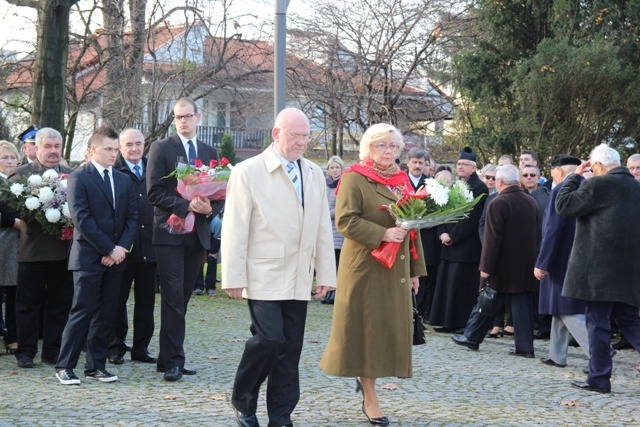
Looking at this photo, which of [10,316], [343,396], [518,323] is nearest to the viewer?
[343,396]

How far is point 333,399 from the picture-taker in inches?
320

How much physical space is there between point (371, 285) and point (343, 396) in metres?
1.34

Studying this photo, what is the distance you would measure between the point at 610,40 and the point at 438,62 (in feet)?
21.5

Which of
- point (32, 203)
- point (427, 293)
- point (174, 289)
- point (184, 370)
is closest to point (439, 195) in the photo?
point (174, 289)

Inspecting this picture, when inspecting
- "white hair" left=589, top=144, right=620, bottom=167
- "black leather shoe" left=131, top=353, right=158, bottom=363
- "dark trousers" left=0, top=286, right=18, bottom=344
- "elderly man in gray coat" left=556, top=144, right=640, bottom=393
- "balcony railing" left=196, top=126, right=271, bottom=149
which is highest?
"balcony railing" left=196, top=126, right=271, bottom=149

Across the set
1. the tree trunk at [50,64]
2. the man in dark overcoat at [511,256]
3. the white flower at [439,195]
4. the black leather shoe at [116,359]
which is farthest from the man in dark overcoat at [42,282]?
the tree trunk at [50,64]

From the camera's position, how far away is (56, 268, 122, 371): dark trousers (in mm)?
8578

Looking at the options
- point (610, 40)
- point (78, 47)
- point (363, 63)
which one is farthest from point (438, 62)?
point (78, 47)

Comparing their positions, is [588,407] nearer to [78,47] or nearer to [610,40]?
[610,40]

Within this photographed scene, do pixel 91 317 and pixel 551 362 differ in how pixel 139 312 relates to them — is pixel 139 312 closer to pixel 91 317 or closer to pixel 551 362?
pixel 91 317

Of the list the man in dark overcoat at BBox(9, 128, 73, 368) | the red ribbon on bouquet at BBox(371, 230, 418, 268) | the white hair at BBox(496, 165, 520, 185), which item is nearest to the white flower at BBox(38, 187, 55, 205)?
the man in dark overcoat at BBox(9, 128, 73, 368)

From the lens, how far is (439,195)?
7.56 m

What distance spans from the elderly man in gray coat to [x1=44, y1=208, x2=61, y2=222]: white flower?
488 centimetres

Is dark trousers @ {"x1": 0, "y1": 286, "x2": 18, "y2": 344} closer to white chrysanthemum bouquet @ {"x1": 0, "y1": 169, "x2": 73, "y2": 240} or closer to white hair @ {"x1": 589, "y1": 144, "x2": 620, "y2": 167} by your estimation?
white chrysanthemum bouquet @ {"x1": 0, "y1": 169, "x2": 73, "y2": 240}
